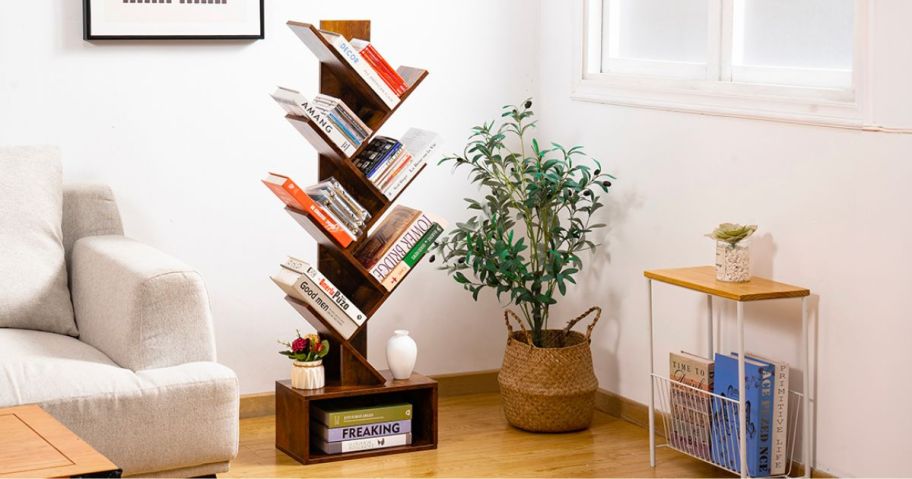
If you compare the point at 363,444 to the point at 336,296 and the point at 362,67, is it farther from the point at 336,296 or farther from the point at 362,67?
the point at 362,67

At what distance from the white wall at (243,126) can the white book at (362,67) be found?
2.06 ft

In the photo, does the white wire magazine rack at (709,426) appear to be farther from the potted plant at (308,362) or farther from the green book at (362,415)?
the potted plant at (308,362)

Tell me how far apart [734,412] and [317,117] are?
139cm

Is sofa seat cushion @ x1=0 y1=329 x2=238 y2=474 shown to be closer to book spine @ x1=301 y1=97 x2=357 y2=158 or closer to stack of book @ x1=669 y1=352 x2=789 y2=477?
book spine @ x1=301 y1=97 x2=357 y2=158

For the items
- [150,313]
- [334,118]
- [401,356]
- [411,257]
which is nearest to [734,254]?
[411,257]

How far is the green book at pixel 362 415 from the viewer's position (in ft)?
11.9

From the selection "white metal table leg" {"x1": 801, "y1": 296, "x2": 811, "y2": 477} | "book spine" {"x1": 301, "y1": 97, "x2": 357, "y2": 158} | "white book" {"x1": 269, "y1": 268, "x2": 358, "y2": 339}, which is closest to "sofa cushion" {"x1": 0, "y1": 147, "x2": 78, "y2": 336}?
"white book" {"x1": 269, "y1": 268, "x2": 358, "y2": 339}

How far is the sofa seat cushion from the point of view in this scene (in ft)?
9.39

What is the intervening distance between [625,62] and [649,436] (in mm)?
1242

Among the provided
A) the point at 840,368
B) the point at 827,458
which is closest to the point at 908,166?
the point at 840,368

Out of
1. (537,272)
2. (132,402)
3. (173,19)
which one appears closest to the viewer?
(132,402)

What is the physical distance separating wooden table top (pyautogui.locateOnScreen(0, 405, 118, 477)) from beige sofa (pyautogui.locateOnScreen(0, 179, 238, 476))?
0.32 m

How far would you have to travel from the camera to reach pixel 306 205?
3.47 meters

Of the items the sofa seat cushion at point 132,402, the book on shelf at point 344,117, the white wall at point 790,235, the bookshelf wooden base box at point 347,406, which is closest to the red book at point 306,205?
the book on shelf at point 344,117
